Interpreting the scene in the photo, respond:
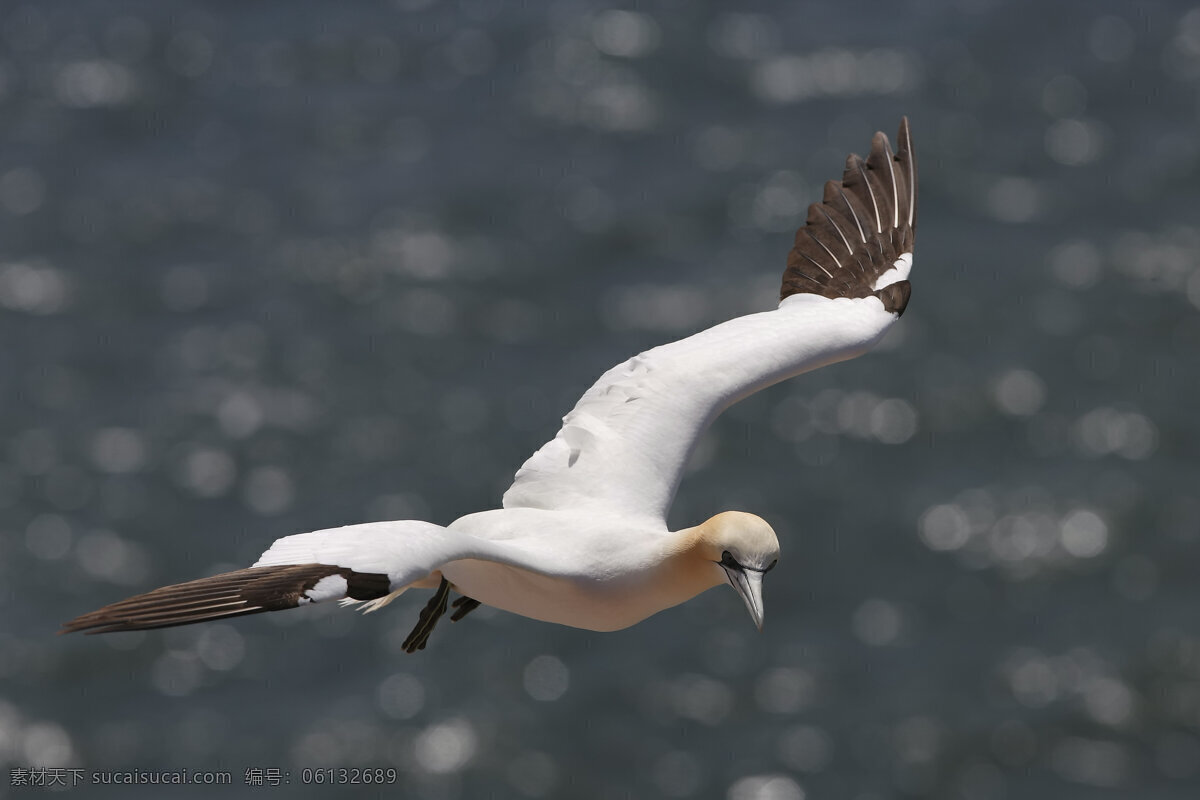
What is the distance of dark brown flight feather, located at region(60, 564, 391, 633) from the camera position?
7949 mm

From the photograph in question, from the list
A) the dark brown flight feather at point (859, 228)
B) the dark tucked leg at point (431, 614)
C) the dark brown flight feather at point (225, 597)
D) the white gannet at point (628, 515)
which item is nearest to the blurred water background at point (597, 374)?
the dark brown flight feather at point (859, 228)

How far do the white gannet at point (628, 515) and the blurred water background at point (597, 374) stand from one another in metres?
11.8

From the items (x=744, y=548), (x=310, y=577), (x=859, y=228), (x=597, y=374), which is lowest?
(x=310, y=577)

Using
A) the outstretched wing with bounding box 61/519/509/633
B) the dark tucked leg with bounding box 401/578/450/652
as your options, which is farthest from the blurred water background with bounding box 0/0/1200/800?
the outstretched wing with bounding box 61/519/509/633

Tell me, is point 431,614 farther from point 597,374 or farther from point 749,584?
point 597,374

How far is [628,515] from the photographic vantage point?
1122 centimetres

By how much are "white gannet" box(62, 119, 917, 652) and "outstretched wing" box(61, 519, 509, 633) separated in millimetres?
11

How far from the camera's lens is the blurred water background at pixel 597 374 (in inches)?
1014

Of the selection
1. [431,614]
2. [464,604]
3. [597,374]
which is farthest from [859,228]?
[597,374]

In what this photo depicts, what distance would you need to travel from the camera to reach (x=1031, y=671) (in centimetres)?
2611

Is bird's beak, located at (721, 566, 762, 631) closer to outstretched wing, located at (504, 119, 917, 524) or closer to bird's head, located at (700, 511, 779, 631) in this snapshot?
bird's head, located at (700, 511, 779, 631)

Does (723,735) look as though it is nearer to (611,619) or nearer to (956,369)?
(956,369)

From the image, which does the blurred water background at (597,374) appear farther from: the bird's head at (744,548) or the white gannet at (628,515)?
the bird's head at (744,548)

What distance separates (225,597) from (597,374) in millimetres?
18459
